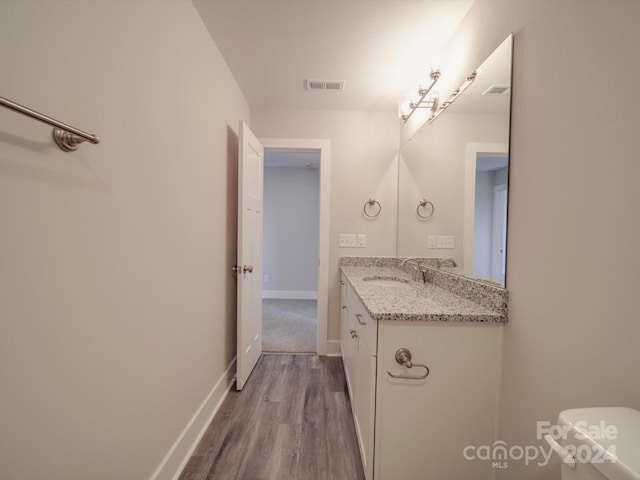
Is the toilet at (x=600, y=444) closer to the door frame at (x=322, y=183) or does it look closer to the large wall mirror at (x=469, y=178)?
the large wall mirror at (x=469, y=178)

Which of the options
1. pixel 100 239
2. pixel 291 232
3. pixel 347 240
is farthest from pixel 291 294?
pixel 100 239

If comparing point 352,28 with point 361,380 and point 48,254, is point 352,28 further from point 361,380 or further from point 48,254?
point 361,380

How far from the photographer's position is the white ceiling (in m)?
1.36

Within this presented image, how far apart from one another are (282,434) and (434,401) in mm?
970

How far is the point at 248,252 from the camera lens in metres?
2.06

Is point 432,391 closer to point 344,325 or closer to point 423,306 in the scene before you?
point 423,306

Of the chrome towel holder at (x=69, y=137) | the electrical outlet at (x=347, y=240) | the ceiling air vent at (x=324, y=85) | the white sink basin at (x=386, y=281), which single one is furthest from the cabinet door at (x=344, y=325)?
the chrome towel holder at (x=69, y=137)

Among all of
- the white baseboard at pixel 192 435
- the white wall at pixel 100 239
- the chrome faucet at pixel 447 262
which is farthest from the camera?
the chrome faucet at pixel 447 262

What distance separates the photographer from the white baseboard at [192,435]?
1158mm

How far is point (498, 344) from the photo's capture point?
1.07m

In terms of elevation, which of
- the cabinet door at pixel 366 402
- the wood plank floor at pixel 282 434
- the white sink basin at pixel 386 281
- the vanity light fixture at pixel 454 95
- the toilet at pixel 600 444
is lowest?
the wood plank floor at pixel 282 434

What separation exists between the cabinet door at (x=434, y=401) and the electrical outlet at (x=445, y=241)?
0.68 metres

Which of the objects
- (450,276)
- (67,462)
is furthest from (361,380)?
(67,462)

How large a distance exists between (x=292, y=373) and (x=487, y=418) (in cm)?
151
